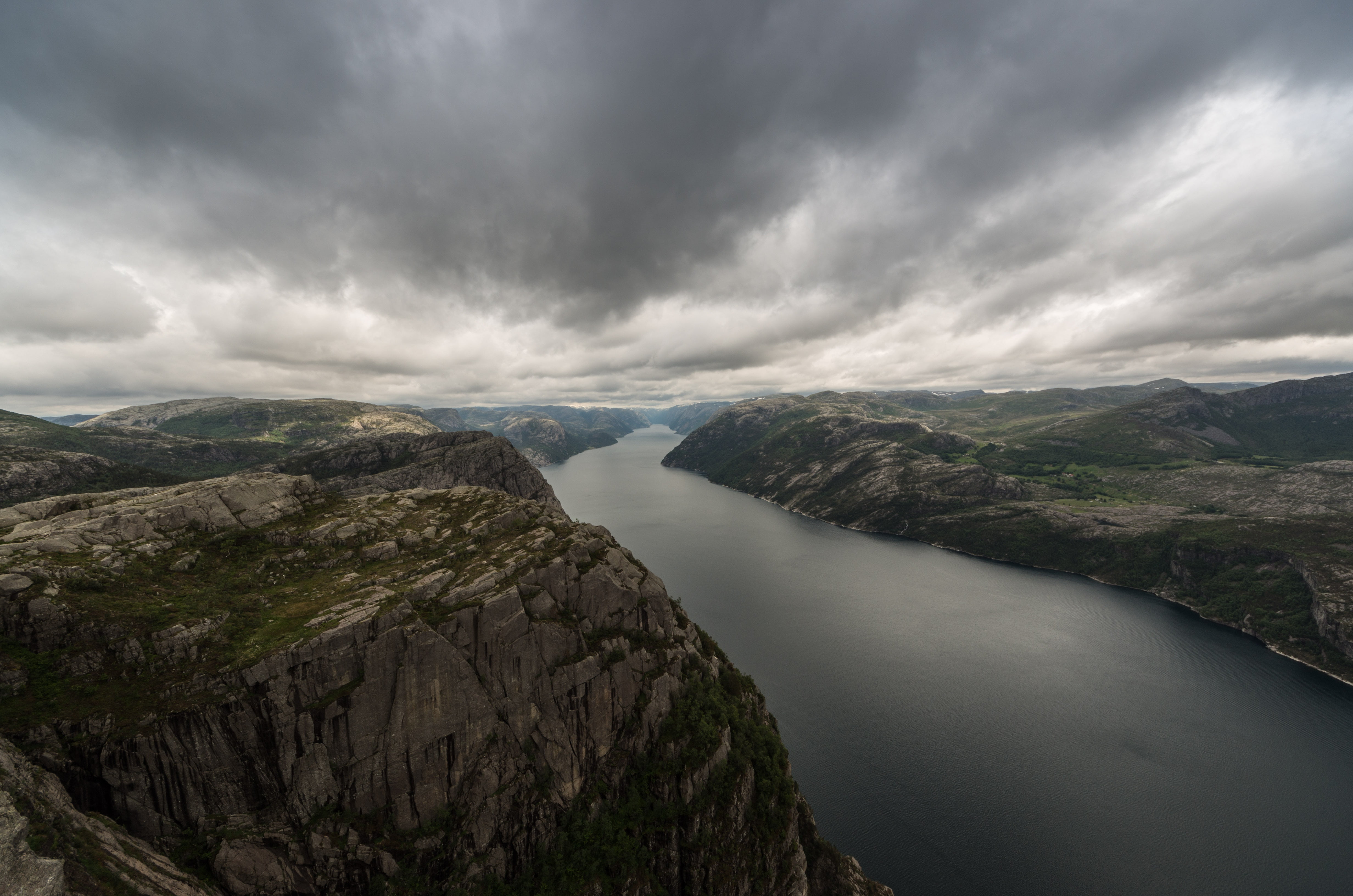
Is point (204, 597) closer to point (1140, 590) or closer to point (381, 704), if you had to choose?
point (381, 704)

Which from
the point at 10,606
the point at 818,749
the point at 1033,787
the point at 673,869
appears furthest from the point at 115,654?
the point at 1033,787

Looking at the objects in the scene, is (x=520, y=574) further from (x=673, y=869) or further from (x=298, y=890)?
(x=673, y=869)

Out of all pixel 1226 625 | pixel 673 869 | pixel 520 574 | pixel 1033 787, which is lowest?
pixel 1226 625

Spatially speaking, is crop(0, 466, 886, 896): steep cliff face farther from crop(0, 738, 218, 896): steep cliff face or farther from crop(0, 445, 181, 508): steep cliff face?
crop(0, 445, 181, 508): steep cliff face

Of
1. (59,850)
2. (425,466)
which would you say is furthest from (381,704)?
(425,466)

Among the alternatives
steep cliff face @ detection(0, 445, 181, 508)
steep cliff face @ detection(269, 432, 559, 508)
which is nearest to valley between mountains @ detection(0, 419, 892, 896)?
steep cliff face @ detection(269, 432, 559, 508)

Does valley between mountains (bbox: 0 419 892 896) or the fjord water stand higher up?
valley between mountains (bbox: 0 419 892 896)
